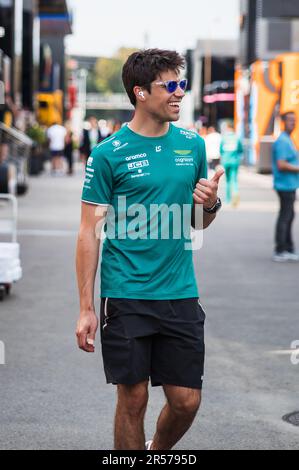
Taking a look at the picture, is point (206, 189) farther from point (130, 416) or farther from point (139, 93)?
point (130, 416)

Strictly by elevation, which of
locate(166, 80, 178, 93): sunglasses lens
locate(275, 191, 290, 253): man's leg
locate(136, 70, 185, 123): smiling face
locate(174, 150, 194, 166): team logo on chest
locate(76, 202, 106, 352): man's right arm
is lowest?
locate(275, 191, 290, 253): man's leg

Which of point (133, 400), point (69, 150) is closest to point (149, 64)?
point (133, 400)

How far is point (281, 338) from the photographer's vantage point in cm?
908

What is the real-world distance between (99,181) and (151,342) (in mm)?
699

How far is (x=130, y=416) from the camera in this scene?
4.61 meters

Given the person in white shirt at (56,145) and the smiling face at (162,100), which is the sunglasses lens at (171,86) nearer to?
the smiling face at (162,100)

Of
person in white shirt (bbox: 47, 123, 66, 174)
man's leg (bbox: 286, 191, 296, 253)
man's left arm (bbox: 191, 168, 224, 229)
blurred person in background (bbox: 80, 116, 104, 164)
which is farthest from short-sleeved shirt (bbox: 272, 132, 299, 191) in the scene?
blurred person in background (bbox: 80, 116, 104, 164)

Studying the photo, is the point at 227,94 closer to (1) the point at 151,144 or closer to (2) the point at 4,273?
(2) the point at 4,273

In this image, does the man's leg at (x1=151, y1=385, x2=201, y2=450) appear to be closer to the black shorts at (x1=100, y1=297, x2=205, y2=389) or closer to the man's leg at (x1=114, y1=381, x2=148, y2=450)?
the black shorts at (x1=100, y1=297, x2=205, y2=389)

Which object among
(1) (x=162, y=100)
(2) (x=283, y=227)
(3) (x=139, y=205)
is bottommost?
(2) (x=283, y=227)

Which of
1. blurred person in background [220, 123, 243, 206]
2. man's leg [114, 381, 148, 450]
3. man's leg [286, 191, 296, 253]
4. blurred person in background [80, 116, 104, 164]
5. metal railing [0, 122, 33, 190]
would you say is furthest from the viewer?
blurred person in background [80, 116, 104, 164]

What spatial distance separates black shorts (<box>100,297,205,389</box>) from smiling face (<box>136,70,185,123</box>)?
77 centimetres

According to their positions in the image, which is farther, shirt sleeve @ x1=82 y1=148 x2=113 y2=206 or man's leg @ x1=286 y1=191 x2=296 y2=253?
man's leg @ x1=286 y1=191 x2=296 y2=253

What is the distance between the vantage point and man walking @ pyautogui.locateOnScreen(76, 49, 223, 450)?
4641mm
